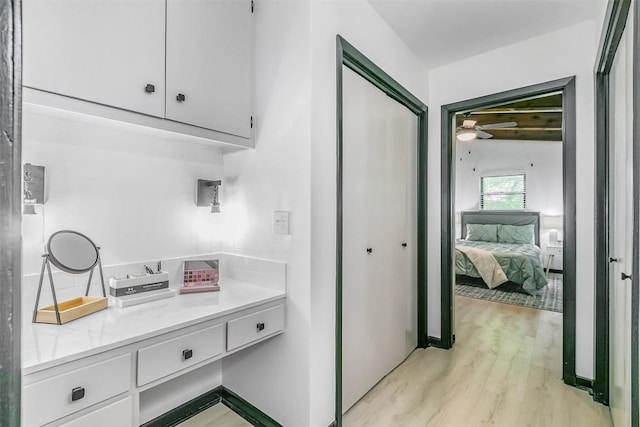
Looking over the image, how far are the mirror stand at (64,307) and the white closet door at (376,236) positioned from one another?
121 cm

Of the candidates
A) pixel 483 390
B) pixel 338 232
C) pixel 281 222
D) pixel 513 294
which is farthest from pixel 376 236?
pixel 513 294

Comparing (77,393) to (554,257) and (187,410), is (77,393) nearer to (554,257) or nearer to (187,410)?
(187,410)

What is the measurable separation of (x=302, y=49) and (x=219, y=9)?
48 cm

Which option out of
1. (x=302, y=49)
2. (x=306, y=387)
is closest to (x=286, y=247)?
(x=306, y=387)

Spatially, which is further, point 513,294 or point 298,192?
point 513,294

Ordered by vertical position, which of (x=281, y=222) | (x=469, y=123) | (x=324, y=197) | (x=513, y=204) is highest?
(x=469, y=123)

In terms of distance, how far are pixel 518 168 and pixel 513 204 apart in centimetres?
72

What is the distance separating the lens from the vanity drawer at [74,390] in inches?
36.9

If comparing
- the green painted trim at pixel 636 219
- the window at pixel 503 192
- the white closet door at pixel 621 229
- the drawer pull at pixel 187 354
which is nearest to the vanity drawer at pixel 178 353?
the drawer pull at pixel 187 354

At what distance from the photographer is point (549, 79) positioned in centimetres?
236

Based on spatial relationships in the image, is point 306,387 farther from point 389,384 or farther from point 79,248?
point 79,248

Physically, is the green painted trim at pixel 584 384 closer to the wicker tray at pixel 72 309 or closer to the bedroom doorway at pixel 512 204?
the bedroom doorway at pixel 512 204

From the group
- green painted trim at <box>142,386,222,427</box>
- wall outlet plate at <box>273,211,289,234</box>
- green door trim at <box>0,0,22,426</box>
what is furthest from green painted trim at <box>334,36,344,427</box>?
green door trim at <box>0,0,22,426</box>

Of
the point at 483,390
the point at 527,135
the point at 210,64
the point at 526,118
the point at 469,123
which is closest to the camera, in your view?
the point at 210,64
